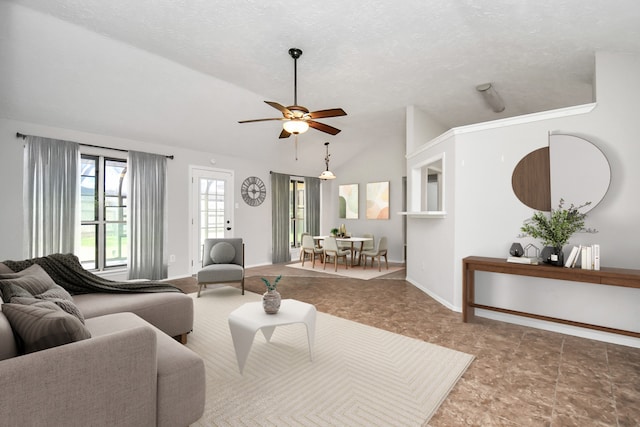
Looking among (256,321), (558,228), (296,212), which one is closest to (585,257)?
(558,228)

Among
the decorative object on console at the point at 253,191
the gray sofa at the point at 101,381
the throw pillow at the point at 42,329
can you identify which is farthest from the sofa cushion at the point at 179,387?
the decorative object on console at the point at 253,191

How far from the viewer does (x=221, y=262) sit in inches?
189

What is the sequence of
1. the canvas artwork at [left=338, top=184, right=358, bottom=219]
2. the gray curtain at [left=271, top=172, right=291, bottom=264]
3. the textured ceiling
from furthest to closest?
the canvas artwork at [left=338, top=184, right=358, bottom=219], the gray curtain at [left=271, top=172, right=291, bottom=264], the textured ceiling

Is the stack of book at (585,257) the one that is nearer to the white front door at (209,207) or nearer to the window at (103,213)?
the white front door at (209,207)

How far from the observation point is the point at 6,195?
3.95 meters

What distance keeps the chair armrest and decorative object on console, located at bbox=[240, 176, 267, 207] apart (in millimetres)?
5520

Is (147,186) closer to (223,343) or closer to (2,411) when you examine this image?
(223,343)

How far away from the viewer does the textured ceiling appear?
269cm

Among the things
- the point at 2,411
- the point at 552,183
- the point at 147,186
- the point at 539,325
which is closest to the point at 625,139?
the point at 552,183

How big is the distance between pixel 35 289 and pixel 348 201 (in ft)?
23.7

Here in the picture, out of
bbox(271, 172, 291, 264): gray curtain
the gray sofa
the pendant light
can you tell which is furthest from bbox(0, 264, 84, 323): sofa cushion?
the pendant light

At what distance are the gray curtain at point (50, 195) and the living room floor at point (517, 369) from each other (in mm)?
3799

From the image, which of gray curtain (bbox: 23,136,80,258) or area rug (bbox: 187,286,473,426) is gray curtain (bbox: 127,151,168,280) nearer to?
gray curtain (bbox: 23,136,80,258)

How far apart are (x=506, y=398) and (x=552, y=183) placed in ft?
7.55
